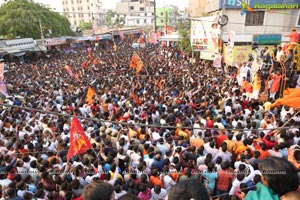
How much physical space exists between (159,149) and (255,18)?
662 inches

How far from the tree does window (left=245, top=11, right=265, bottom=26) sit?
23.8 meters

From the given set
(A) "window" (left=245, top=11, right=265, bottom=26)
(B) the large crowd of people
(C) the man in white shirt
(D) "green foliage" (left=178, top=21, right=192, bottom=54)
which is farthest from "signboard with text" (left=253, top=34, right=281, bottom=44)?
(C) the man in white shirt

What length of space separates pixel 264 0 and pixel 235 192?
17463mm

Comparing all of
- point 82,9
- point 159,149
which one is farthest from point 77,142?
point 82,9

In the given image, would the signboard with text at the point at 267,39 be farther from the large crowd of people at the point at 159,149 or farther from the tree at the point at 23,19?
the tree at the point at 23,19

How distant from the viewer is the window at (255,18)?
1812 centimetres

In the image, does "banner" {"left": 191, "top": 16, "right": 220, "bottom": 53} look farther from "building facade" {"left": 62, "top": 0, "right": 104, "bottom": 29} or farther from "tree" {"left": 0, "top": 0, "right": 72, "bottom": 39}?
"building facade" {"left": 62, "top": 0, "right": 104, "bottom": 29}

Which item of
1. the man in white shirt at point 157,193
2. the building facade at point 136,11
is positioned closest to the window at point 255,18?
the man in white shirt at point 157,193

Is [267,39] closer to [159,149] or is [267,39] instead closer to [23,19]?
[159,149]

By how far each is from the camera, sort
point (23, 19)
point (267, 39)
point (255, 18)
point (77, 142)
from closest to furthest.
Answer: point (77, 142)
point (267, 39)
point (255, 18)
point (23, 19)

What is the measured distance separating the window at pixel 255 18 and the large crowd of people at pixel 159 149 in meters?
10.9

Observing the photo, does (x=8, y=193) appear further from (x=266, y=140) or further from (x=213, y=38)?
(x=213, y=38)

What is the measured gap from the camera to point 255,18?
722 inches

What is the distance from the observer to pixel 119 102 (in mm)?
9273
